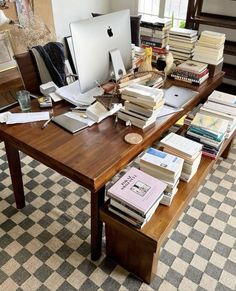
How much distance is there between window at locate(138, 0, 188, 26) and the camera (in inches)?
139

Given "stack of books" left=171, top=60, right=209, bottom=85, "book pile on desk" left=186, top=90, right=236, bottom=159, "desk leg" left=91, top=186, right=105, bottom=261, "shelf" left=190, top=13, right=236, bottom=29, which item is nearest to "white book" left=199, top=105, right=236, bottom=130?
"book pile on desk" left=186, top=90, right=236, bottom=159

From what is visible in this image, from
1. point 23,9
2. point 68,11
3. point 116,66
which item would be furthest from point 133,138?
point 68,11

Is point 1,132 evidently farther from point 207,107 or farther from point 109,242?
point 207,107

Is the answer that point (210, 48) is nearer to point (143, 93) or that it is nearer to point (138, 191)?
point (143, 93)

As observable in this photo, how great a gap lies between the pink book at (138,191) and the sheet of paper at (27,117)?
0.58 metres

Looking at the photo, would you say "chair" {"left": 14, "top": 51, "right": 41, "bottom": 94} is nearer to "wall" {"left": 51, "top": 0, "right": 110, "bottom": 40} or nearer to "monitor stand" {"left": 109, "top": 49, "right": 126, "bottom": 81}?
"monitor stand" {"left": 109, "top": 49, "right": 126, "bottom": 81}

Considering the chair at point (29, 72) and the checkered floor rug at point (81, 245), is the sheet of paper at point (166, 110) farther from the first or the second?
the chair at point (29, 72)

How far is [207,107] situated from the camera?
195 cm

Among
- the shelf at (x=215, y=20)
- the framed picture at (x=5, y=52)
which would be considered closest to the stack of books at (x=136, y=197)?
the framed picture at (x=5, y=52)

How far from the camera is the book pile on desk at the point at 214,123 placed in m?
1.71

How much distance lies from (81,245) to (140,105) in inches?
34.4

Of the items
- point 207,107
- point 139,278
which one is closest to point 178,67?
point 207,107

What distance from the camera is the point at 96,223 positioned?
144 cm

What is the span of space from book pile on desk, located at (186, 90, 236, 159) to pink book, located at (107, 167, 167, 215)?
53 centimetres
